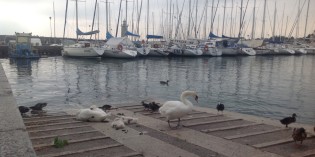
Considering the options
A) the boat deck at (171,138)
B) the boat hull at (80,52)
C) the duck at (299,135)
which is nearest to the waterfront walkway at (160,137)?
the boat deck at (171,138)

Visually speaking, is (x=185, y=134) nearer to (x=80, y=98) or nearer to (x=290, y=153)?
(x=290, y=153)

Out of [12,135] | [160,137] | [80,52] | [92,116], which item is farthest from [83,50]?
[12,135]

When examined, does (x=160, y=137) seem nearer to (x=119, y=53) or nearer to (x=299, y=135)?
(x=299, y=135)

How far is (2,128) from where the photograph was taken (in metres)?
5.73

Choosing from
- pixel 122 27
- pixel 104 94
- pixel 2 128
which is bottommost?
pixel 104 94

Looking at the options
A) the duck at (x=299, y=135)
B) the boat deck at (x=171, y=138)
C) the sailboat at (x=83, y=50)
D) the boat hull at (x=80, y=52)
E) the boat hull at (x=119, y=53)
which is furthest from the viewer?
the boat hull at (x=119, y=53)

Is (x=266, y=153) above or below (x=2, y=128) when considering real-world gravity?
below

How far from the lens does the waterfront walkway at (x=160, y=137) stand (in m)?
8.48

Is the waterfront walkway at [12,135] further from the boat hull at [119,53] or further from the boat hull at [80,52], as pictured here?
the boat hull at [119,53]

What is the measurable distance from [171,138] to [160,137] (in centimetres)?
35

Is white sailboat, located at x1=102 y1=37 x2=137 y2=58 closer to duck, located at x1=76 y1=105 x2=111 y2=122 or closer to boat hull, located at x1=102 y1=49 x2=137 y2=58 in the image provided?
boat hull, located at x1=102 y1=49 x2=137 y2=58

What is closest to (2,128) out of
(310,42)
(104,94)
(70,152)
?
(70,152)

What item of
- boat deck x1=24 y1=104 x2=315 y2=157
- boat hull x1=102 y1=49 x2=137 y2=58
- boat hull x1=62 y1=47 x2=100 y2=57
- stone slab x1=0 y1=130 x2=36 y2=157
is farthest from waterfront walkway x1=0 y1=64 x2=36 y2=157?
boat hull x1=102 y1=49 x2=137 y2=58

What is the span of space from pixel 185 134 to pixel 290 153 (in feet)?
10.3
